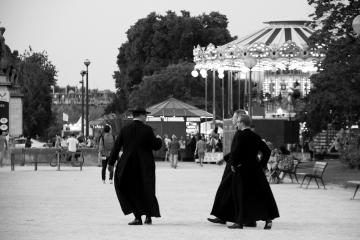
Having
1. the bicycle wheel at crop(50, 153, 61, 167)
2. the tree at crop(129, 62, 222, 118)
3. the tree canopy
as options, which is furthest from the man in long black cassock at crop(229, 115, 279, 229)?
the tree canopy

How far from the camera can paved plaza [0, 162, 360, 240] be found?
44.2 ft

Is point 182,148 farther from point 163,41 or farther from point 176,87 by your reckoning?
point 163,41

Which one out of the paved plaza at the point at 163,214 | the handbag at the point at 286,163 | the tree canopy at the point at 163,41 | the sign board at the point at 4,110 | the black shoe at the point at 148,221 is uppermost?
the tree canopy at the point at 163,41

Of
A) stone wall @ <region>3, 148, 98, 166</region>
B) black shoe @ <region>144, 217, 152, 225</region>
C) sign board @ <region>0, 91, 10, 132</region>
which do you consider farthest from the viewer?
sign board @ <region>0, 91, 10, 132</region>

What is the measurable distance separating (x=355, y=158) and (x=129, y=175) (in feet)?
72.1

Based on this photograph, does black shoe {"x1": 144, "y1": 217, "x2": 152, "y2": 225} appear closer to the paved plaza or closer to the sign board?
the paved plaza

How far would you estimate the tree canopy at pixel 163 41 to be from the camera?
278 ft

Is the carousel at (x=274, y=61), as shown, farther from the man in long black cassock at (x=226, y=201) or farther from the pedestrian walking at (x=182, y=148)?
the man in long black cassock at (x=226, y=201)

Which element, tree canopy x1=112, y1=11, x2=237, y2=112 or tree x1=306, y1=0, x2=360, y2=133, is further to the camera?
tree canopy x1=112, y1=11, x2=237, y2=112

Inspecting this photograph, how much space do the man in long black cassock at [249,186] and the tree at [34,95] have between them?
2607 inches

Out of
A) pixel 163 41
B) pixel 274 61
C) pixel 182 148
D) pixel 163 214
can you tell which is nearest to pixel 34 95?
pixel 163 41

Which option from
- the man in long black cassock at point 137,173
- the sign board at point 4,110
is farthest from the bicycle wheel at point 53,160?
the man in long black cassock at point 137,173

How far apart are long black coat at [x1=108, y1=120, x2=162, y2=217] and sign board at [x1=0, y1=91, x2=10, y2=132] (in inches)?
1081

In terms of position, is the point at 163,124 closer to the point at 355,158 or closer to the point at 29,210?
the point at 355,158
